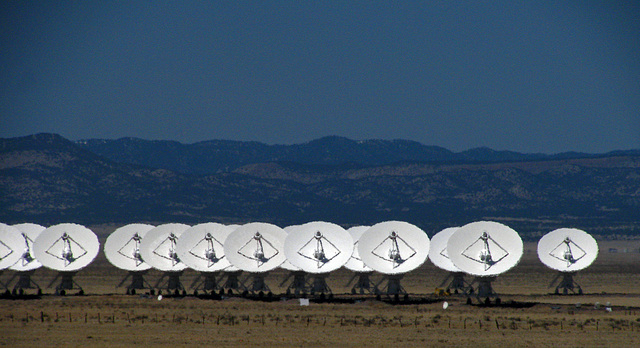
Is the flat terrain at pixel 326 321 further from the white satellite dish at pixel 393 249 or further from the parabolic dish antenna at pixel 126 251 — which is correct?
the parabolic dish antenna at pixel 126 251

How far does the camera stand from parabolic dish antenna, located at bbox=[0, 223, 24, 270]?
65.5 m

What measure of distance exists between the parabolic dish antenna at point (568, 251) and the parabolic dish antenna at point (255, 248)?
16816 millimetres

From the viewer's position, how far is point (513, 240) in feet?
190

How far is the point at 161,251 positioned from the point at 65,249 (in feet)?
19.5

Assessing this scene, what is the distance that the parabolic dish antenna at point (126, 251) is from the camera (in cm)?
6719

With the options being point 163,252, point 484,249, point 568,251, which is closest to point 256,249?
point 163,252

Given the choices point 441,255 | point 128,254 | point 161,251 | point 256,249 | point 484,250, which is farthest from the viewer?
point 441,255

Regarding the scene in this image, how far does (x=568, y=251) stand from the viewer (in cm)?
6656

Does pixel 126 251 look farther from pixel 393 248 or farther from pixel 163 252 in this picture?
pixel 393 248

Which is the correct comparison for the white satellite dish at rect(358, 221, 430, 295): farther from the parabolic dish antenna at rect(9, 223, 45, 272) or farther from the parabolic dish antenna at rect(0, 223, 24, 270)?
the parabolic dish antenna at rect(0, 223, 24, 270)

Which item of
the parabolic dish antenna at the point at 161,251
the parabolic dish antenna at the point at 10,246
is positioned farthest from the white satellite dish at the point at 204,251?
the parabolic dish antenna at the point at 10,246

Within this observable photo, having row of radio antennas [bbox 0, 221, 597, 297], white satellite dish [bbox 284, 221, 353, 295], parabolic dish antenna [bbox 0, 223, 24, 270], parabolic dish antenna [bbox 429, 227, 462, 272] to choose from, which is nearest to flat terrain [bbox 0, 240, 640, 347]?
row of radio antennas [bbox 0, 221, 597, 297]

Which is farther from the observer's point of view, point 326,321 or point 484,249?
point 484,249

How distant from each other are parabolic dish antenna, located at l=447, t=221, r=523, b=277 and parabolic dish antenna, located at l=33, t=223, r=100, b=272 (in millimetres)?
23079
